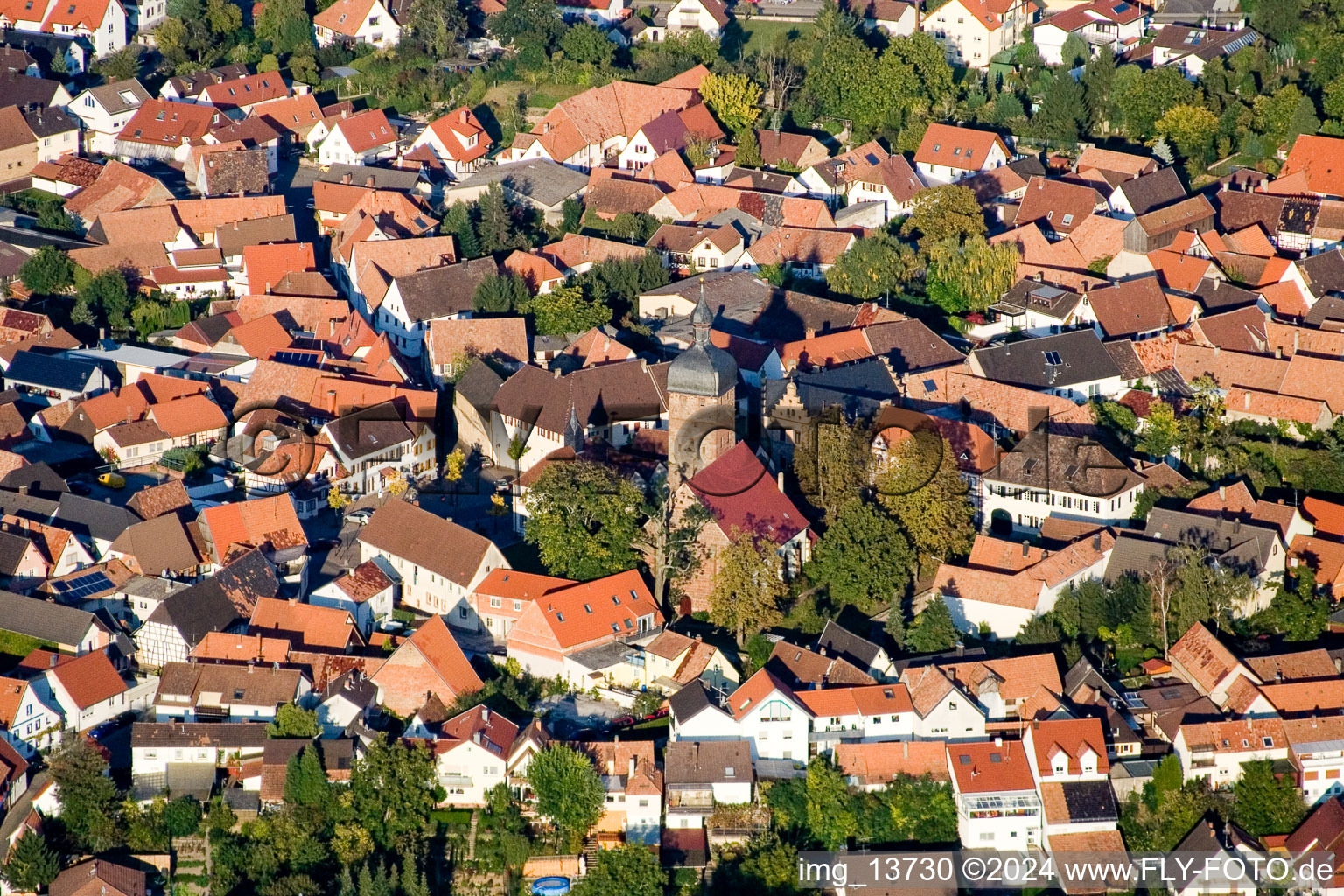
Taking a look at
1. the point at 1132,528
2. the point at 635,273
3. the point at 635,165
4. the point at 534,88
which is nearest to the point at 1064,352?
the point at 1132,528

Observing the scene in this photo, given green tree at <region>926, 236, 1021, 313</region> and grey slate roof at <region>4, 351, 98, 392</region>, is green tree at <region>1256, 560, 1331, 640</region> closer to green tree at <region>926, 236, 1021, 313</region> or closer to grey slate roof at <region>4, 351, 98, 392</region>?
green tree at <region>926, 236, 1021, 313</region>

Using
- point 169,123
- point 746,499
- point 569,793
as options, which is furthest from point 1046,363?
point 169,123

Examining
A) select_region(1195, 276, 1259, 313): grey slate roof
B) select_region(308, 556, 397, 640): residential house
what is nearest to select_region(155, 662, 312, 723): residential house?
select_region(308, 556, 397, 640): residential house

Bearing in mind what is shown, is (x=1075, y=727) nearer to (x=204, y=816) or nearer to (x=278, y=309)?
(x=204, y=816)

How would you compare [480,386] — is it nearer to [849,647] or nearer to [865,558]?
[865,558]

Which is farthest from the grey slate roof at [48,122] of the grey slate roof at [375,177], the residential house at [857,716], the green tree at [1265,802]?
Result: the green tree at [1265,802]

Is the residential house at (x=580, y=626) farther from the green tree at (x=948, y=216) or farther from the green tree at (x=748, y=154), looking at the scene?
the green tree at (x=748, y=154)
